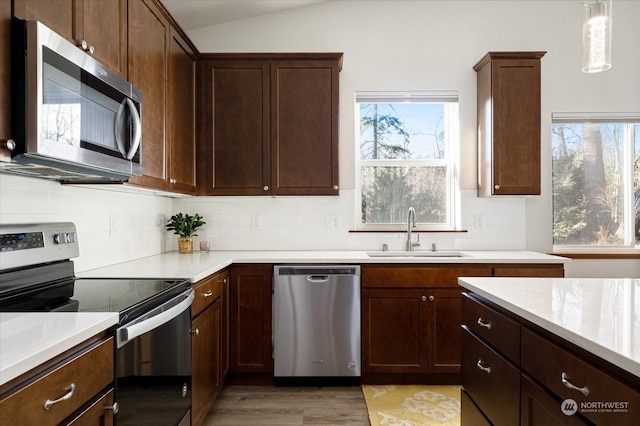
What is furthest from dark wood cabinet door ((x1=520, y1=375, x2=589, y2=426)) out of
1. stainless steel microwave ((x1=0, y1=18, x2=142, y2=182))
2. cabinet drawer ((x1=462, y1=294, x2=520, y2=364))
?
stainless steel microwave ((x1=0, y1=18, x2=142, y2=182))

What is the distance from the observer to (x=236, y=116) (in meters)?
3.05

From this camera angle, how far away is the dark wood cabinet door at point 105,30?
5.16 ft

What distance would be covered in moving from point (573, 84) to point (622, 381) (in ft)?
10.6

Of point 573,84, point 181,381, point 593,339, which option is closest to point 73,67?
point 181,381

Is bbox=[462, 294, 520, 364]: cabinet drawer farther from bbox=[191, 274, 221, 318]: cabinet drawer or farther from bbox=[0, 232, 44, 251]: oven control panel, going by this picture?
bbox=[0, 232, 44, 251]: oven control panel

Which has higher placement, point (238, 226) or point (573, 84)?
point (573, 84)

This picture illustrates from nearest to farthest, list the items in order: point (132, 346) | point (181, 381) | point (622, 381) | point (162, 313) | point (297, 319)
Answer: point (622, 381), point (132, 346), point (162, 313), point (181, 381), point (297, 319)

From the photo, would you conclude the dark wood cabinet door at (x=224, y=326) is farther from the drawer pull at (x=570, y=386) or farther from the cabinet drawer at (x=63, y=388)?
the drawer pull at (x=570, y=386)

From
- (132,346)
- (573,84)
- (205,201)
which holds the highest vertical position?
(573,84)

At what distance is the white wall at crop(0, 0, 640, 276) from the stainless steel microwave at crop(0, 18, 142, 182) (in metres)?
1.66

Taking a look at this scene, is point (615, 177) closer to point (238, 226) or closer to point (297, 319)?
point (297, 319)

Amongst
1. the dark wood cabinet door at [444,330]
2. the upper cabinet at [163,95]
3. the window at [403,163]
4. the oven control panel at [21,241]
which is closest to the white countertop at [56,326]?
the oven control panel at [21,241]

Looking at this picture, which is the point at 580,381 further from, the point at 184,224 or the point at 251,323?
the point at 184,224

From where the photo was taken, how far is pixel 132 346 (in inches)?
53.0
